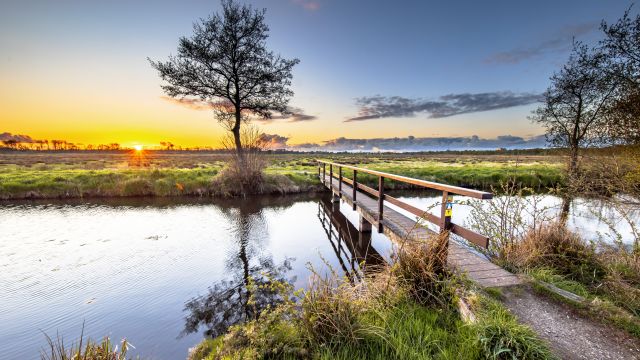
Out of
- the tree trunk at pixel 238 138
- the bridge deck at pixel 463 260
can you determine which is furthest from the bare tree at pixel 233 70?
the bridge deck at pixel 463 260

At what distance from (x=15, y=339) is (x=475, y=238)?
753cm

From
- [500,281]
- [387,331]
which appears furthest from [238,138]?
[500,281]

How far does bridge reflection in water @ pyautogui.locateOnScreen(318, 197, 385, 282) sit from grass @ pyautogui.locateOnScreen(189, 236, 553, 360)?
195cm

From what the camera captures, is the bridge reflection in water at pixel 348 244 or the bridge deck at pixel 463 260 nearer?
the bridge deck at pixel 463 260

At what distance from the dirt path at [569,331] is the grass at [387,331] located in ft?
0.84

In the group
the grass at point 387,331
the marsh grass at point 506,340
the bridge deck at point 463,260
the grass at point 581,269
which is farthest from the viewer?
the bridge deck at point 463,260

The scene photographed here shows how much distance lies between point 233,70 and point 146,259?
1344cm

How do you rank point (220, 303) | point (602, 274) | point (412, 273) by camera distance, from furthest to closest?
1. point (220, 303)
2. point (602, 274)
3. point (412, 273)

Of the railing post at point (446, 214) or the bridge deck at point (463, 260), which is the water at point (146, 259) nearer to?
the bridge deck at point (463, 260)

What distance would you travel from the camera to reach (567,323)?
2859mm

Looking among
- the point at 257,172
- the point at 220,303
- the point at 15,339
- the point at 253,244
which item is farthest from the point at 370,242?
the point at 257,172

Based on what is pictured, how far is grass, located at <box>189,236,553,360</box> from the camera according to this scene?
8.32ft

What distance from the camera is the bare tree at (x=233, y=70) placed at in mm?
16188

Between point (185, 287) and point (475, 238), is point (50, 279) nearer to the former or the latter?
point (185, 287)
